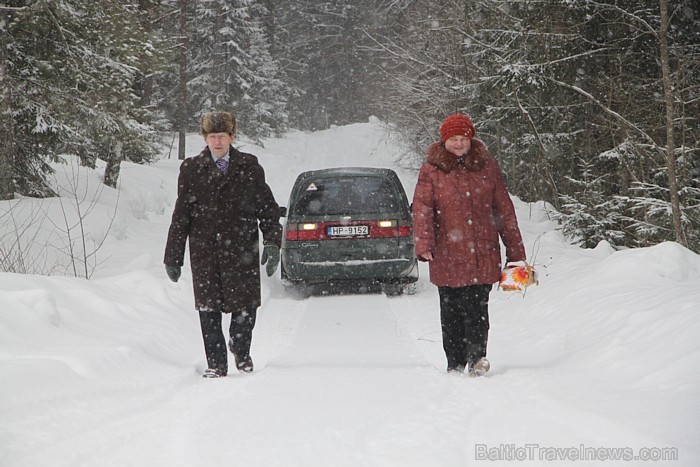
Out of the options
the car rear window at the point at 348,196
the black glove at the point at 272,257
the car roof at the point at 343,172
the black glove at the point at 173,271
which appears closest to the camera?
the black glove at the point at 173,271

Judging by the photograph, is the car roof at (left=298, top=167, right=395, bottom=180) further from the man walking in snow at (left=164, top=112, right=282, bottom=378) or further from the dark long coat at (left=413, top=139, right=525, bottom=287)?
the dark long coat at (left=413, top=139, right=525, bottom=287)

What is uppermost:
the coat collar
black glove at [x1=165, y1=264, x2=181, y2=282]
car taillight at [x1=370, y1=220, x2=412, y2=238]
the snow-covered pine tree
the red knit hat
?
the snow-covered pine tree

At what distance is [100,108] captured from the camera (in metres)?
13.0

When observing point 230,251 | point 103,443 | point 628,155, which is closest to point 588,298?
point 230,251

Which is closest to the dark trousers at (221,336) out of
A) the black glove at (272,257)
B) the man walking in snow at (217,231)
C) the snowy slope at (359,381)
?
the man walking in snow at (217,231)

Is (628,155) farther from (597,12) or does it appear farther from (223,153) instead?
(223,153)

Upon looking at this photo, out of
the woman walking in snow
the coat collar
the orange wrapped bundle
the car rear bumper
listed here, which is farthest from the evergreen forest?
the coat collar

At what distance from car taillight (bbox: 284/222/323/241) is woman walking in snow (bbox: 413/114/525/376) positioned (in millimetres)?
3848

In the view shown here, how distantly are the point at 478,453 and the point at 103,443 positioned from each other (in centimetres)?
188

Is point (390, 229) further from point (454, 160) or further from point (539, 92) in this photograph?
point (539, 92)

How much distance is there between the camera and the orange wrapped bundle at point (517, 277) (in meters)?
4.76

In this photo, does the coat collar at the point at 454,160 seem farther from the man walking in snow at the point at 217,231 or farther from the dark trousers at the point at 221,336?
the dark trousers at the point at 221,336

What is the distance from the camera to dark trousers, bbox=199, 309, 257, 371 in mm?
4910

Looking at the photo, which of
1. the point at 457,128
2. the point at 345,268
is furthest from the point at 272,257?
the point at 345,268
